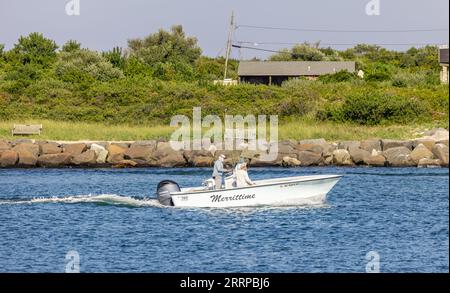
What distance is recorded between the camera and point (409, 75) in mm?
65812

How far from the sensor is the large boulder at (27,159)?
4662 cm

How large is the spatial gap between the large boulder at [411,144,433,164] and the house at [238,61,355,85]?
37.5 metres

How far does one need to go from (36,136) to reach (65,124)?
350 centimetres

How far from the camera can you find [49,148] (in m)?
47.2

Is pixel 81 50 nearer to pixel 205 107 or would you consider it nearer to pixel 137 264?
pixel 205 107

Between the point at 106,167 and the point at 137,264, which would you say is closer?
Result: the point at 137,264

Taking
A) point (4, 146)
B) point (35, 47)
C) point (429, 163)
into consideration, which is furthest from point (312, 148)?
point (35, 47)

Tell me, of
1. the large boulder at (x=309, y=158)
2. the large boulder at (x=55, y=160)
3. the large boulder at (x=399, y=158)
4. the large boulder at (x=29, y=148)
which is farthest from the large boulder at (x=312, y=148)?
the large boulder at (x=29, y=148)

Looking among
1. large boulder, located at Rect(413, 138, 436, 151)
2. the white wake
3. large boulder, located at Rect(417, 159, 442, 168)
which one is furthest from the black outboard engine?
large boulder, located at Rect(413, 138, 436, 151)

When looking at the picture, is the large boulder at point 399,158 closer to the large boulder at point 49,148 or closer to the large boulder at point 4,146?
the large boulder at point 49,148

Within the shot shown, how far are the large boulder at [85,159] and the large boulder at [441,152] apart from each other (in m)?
14.1

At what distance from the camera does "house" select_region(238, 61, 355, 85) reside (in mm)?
83750

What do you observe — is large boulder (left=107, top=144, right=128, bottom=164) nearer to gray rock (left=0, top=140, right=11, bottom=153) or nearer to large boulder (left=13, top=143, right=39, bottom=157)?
large boulder (left=13, top=143, right=39, bottom=157)
